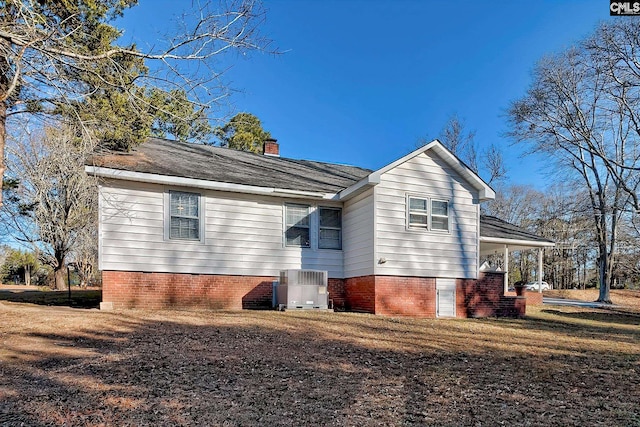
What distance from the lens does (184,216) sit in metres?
11.4

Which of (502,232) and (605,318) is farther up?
(502,232)

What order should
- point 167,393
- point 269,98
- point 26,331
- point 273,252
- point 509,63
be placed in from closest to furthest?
1. point 167,393
2. point 26,331
3. point 273,252
4. point 269,98
5. point 509,63

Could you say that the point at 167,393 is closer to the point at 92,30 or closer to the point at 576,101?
the point at 92,30

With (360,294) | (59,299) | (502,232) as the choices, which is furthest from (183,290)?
(502,232)

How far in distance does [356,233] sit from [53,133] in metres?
11.3

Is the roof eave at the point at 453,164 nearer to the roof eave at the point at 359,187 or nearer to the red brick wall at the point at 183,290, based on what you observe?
the roof eave at the point at 359,187

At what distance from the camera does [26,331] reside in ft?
23.2

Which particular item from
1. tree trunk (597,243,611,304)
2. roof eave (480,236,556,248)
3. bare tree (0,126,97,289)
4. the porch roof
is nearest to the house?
roof eave (480,236,556,248)

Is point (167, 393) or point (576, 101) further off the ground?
point (576, 101)

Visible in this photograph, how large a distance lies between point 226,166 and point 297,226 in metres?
2.81

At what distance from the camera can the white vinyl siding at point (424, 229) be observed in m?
11.6

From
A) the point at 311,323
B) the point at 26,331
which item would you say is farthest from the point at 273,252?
the point at 26,331

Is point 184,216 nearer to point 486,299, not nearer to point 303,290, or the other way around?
point 303,290

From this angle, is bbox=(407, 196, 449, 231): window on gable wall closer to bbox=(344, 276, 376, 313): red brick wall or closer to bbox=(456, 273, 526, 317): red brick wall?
bbox=(456, 273, 526, 317): red brick wall
